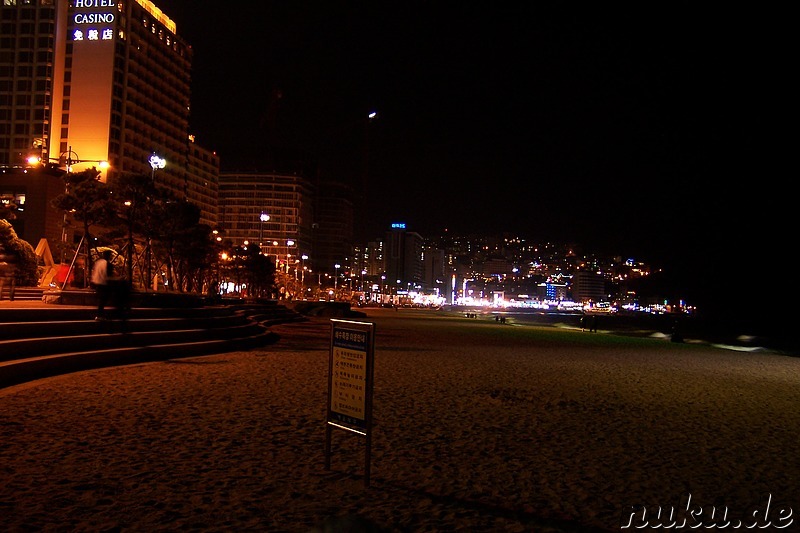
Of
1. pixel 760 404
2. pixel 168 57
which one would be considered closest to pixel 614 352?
pixel 760 404

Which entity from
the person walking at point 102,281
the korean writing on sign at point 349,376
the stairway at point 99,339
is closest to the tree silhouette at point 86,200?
the stairway at point 99,339

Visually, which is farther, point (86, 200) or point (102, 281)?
point (86, 200)

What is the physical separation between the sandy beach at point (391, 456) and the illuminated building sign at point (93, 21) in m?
94.0

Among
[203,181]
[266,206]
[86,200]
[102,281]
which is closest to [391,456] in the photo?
[102,281]

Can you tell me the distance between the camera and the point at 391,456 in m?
6.11

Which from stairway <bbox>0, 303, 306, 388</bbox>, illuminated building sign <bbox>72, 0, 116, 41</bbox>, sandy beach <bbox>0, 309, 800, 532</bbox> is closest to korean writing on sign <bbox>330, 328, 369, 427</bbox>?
sandy beach <bbox>0, 309, 800, 532</bbox>

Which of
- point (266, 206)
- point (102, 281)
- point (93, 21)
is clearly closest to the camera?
point (102, 281)

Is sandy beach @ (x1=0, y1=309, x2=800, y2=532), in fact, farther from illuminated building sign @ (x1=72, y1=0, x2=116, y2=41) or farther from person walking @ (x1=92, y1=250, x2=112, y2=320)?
illuminated building sign @ (x1=72, y1=0, x2=116, y2=41)

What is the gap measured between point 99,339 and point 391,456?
28.2 feet

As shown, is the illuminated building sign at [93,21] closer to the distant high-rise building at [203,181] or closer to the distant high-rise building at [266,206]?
the distant high-rise building at [203,181]

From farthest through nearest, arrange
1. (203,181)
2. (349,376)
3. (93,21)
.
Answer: (203,181), (93,21), (349,376)

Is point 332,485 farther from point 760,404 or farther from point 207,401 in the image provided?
point 760,404

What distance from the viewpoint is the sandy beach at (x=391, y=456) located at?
14.5 feet

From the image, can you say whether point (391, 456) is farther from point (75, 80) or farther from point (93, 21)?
point (93, 21)
